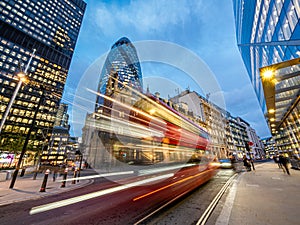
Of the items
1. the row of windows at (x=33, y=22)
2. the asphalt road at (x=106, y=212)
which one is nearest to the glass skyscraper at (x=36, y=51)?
the row of windows at (x=33, y=22)

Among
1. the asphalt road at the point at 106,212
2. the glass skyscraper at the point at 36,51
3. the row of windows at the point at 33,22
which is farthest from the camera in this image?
the row of windows at the point at 33,22

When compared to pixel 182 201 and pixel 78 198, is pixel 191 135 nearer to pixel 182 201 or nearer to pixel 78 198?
pixel 182 201

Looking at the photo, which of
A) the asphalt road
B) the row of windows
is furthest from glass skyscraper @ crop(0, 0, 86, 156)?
the asphalt road

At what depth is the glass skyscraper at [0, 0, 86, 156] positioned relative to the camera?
56.2m

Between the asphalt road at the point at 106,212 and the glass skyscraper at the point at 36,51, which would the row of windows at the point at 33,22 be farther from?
the asphalt road at the point at 106,212

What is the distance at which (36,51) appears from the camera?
2849 inches

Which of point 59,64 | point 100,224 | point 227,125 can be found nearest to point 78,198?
point 100,224

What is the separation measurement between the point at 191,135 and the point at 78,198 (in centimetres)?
1010

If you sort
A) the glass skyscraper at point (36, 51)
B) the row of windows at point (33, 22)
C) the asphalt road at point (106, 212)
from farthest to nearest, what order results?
the row of windows at point (33, 22), the glass skyscraper at point (36, 51), the asphalt road at point (106, 212)

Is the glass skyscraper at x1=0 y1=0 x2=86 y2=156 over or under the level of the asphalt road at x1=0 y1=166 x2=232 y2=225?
over

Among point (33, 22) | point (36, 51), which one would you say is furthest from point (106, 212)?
point (33, 22)

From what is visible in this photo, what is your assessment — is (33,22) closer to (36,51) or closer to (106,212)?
(36,51)

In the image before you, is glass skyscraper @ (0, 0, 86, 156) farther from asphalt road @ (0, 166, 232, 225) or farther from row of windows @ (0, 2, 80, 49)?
asphalt road @ (0, 166, 232, 225)

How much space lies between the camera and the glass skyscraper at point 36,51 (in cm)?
5622
